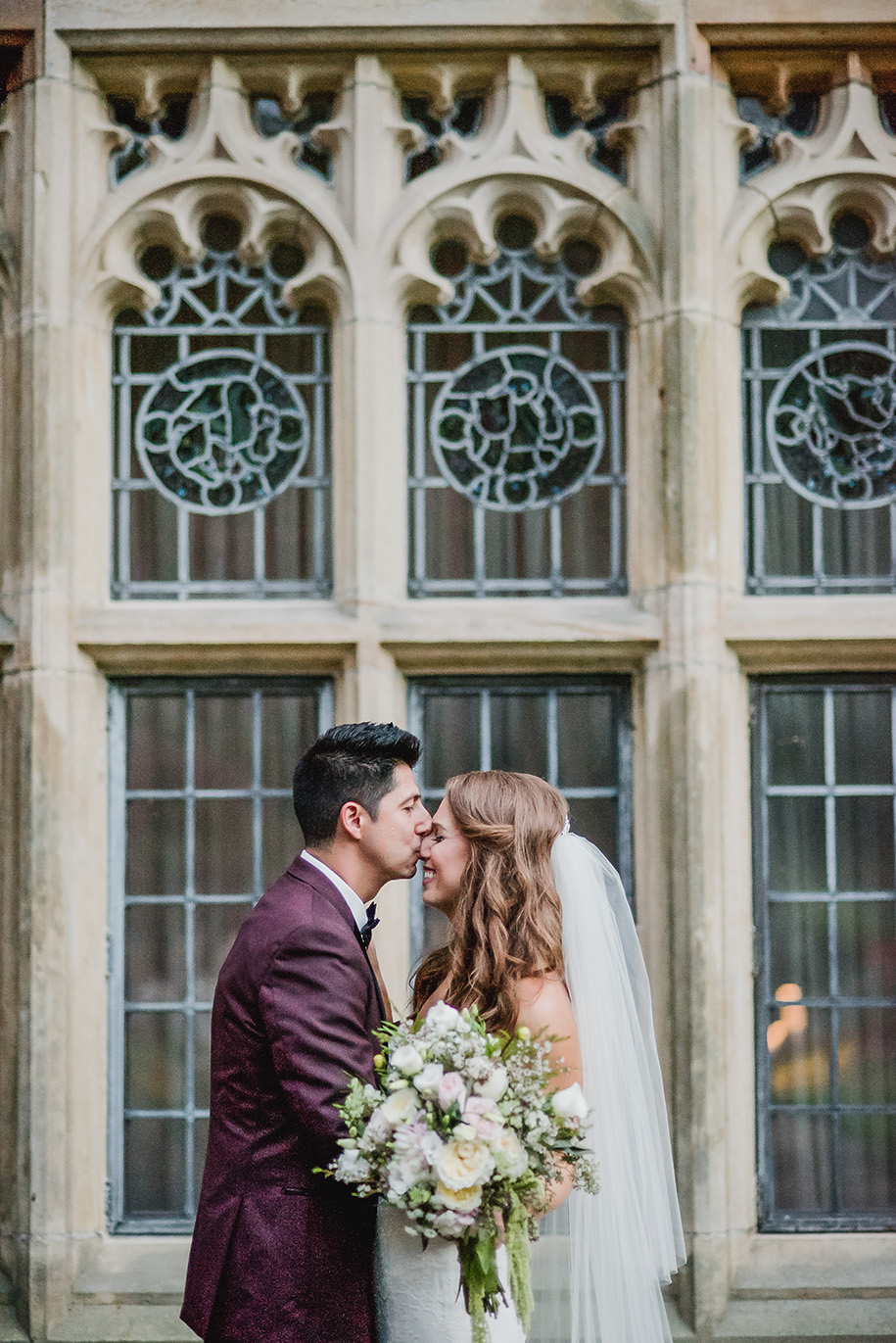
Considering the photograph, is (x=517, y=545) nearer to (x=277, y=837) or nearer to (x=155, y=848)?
(x=277, y=837)

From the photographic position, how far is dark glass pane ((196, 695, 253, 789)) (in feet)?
14.9

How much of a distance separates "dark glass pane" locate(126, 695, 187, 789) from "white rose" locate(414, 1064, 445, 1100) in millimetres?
1931

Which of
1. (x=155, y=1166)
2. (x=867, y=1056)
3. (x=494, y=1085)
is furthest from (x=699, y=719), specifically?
(x=155, y=1166)

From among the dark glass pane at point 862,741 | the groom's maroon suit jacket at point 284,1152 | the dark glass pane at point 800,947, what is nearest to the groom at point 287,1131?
the groom's maroon suit jacket at point 284,1152

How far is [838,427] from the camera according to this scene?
4590mm

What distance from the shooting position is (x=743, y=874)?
4383mm

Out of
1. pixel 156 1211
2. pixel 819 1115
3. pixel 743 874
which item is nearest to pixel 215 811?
pixel 156 1211

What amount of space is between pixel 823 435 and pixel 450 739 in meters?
1.50

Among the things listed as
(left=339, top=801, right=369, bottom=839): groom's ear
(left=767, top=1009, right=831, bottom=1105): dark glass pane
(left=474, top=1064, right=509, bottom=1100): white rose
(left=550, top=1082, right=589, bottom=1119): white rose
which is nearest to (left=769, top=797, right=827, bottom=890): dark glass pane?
(left=767, top=1009, right=831, bottom=1105): dark glass pane

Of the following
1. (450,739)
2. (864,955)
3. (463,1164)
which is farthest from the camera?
(450,739)

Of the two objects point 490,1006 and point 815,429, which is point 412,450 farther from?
point 490,1006

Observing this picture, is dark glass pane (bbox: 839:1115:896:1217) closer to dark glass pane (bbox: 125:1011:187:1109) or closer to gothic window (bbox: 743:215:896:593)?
gothic window (bbox: 743:215:896:593)

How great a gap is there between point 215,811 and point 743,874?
1611mm

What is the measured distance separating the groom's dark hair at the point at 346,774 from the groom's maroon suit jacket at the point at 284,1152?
0.19m
